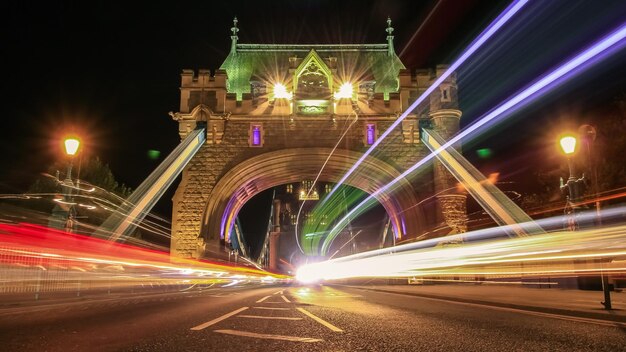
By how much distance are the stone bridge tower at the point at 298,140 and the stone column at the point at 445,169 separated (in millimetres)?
65

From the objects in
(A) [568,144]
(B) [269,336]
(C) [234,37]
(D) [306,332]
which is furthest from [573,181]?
(C) [234,37]

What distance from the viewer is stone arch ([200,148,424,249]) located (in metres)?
32.1

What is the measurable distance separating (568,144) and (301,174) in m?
26.8

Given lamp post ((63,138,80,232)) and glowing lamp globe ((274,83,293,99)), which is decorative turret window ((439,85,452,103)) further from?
lamp post ((63,138,80,232))

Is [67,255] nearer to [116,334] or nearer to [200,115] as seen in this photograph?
[116,334]

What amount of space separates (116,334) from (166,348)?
1.31 metres

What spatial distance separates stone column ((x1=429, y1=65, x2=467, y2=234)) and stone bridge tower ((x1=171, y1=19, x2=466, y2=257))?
0.06 m

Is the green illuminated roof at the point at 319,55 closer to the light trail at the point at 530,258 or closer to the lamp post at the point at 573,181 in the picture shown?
the light trail at the point at 530,258

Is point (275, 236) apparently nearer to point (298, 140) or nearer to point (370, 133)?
point (298, 140)

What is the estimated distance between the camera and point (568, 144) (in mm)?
11320

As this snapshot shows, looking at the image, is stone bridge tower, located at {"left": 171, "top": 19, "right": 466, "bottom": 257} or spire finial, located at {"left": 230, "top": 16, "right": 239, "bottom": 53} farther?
spire finial, located at {"left": 230, "top": 16, "right": 239, "bottom": 53}

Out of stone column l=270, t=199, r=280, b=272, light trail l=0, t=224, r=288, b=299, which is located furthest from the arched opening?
light trail l=0, t=224, r=288, b=299

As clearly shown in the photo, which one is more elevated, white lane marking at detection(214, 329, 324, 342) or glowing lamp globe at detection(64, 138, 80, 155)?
glowing lamp globe at detection(64, 138, 80, 155)

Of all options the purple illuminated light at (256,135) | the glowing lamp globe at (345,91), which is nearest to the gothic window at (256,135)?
the purple illuminated light at (256,135)
